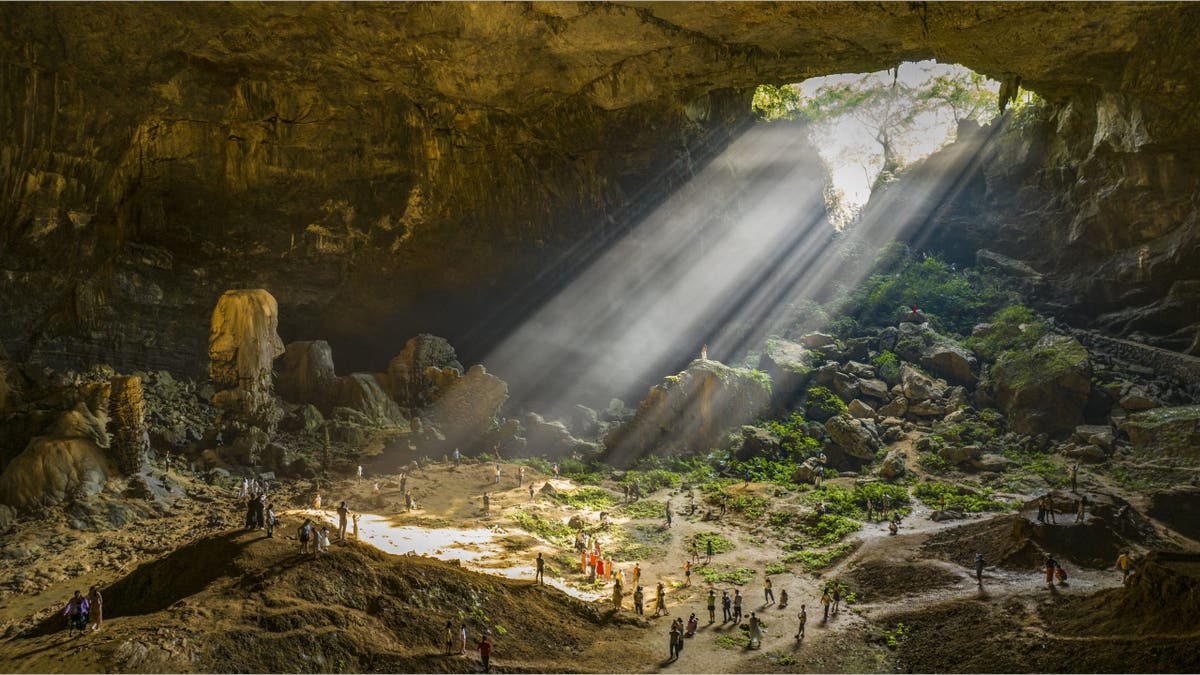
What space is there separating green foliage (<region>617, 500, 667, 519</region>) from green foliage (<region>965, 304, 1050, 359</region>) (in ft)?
74.0

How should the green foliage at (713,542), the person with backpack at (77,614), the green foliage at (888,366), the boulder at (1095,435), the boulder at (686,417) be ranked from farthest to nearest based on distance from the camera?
the green foliage at (888,366), the boulder at (686,417), the boulder at (1095,435), the green foliage at (713,542), the person with backpack at (77,614)

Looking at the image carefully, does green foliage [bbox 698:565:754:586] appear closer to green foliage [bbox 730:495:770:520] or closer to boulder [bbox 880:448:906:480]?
green foliage [bbox 730:495:770:520]

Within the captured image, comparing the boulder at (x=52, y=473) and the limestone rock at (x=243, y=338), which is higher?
the limestone rock at (x=243, y=338)

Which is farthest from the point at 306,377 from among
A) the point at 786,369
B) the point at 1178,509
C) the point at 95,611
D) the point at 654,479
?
the point at 1178,509

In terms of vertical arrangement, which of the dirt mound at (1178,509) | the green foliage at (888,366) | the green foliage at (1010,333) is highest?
the green foliage at (1010,333)

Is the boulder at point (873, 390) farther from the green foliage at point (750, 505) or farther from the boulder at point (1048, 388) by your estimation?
the green foliage at point (750, 505)

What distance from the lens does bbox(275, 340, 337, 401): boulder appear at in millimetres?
31734

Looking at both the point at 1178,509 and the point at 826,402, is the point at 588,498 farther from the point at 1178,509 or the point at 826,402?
the point at 1178,509

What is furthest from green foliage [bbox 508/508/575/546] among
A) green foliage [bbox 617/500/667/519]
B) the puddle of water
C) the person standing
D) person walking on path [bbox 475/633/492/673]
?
the person standing

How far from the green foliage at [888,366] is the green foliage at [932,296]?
442cm

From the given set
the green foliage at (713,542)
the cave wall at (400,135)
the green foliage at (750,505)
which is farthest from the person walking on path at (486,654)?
the cave wall at (400,135)

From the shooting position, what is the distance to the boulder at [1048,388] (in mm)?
30750

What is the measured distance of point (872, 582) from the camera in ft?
63.1

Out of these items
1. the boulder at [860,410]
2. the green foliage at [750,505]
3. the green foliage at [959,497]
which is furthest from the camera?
the boulder at [860,410]
